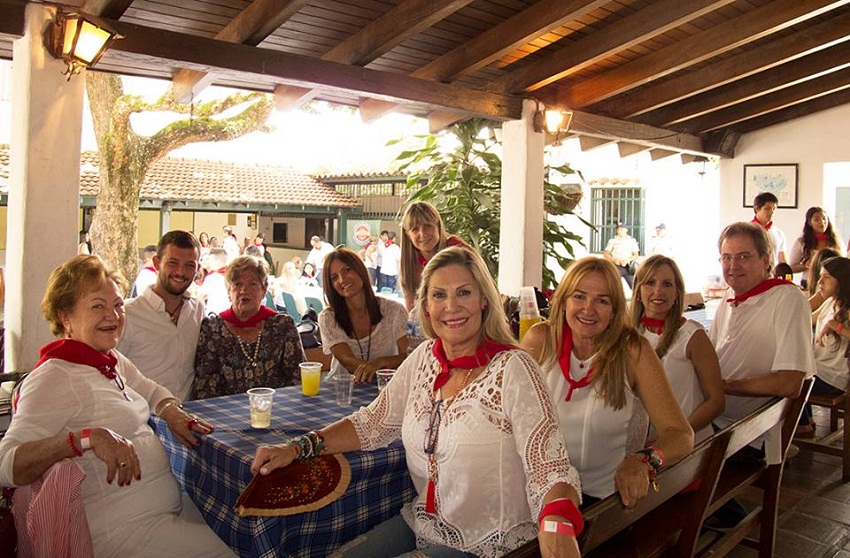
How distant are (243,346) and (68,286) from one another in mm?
1080

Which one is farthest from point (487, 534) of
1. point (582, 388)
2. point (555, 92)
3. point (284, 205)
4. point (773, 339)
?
point (284, 205)

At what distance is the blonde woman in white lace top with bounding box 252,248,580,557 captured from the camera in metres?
1.79

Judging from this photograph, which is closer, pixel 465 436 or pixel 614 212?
pixel 465 436

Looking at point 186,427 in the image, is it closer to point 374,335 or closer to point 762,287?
point 374,335

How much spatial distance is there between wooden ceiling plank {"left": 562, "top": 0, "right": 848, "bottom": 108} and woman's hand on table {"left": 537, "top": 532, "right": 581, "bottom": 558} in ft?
16.8

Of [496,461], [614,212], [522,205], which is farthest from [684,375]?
[614,212]

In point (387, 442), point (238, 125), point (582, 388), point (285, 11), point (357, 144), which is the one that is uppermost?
point (357, 144)

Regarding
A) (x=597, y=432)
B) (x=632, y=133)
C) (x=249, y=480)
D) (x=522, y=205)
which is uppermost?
(x=632, y=133)

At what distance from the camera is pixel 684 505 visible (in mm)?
2467

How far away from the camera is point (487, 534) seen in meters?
1.84

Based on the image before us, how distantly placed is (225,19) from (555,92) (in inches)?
132

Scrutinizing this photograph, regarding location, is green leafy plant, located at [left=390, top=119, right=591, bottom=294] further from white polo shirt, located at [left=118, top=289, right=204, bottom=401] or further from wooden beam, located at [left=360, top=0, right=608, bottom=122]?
white polo shirt, located at [left=118, top=289, right=204, bottom=401]

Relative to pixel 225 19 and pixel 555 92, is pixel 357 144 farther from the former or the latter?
pixel 225 19

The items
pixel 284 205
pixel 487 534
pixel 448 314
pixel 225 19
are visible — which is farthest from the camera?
pixel 284 205
